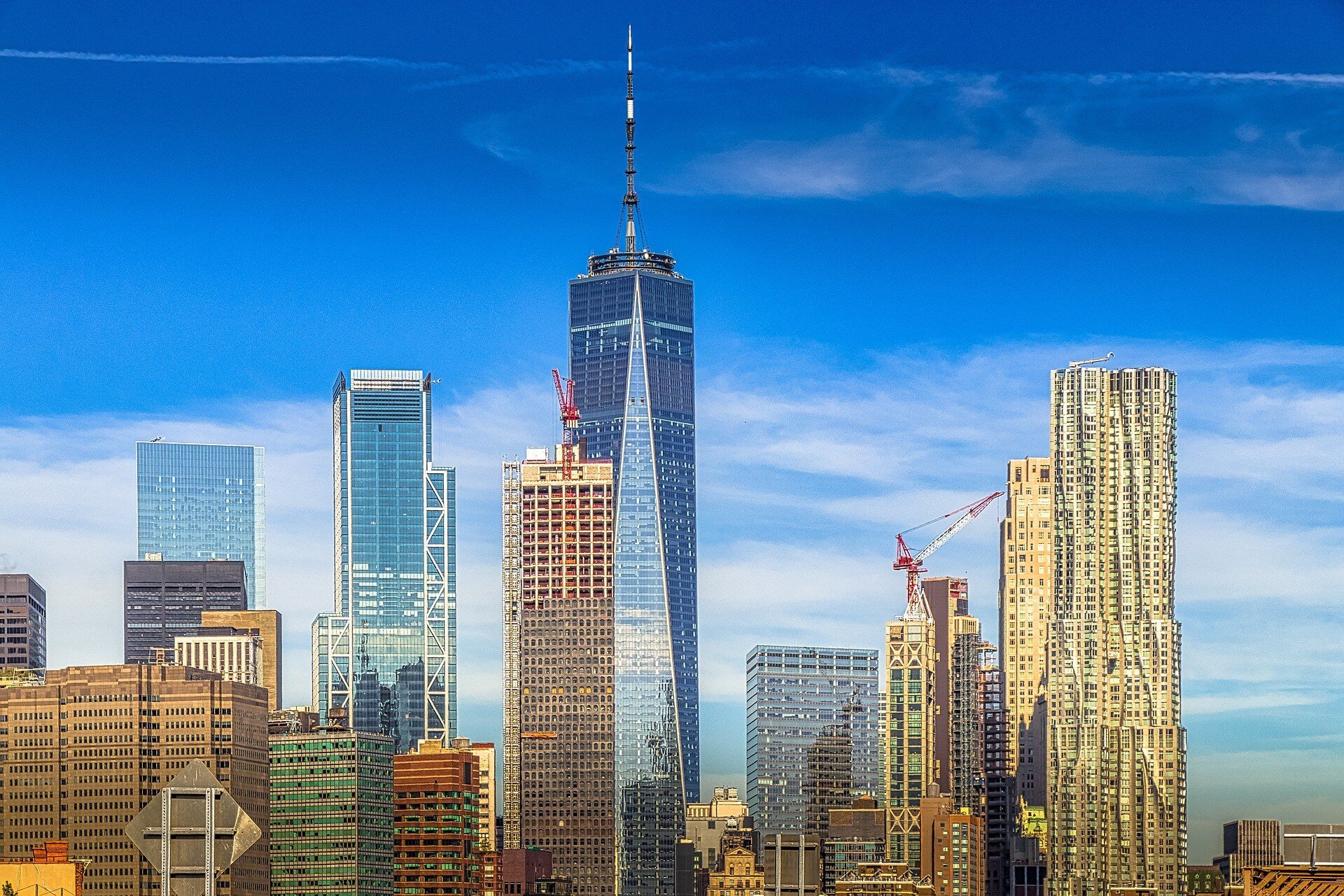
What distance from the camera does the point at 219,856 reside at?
24891 mm

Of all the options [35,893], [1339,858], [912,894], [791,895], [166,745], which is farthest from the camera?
[166,745]

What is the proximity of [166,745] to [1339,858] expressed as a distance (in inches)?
6242

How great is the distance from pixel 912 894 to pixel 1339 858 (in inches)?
5188

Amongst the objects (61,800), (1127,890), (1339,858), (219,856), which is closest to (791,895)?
(1127,890)

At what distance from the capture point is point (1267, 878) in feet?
283

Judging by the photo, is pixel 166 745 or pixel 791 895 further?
pixel 166 745

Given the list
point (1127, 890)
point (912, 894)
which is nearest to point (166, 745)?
point (912, 894)

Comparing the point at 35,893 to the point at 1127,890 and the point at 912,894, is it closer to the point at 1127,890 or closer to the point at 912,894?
the point at 1127,890

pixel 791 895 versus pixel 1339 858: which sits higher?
pixel 1339 858

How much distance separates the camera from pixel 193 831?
24.5 m

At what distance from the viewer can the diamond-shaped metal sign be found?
24.2m

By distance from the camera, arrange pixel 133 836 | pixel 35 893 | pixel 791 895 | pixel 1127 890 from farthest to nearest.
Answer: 1. pixel 791 895
2. pixel 1127 890
3. pixel 35 893
4. pixel 133 836

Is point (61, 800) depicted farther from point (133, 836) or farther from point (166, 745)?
point (133, 836)

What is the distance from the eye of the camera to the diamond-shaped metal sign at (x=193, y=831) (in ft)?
79.3
